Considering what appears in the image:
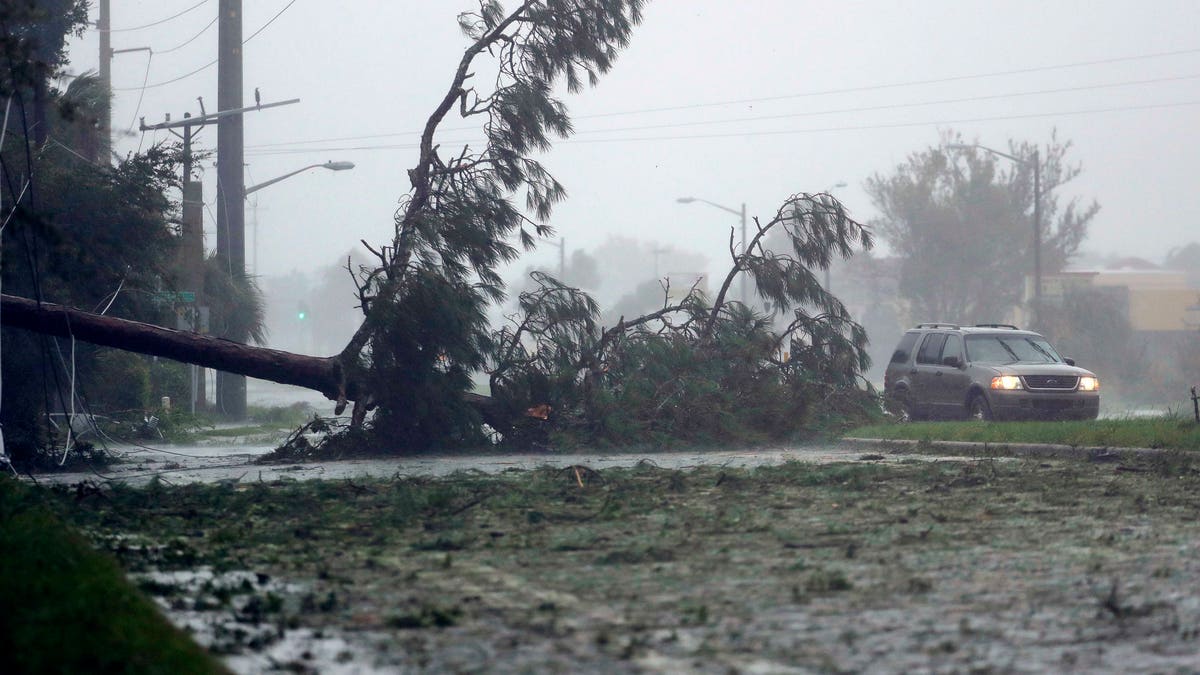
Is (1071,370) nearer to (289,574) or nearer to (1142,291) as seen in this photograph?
(289,574)

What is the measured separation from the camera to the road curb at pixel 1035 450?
47.3 feet

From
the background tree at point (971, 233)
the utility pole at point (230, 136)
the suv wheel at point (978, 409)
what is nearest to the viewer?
the suv wheel at point (978, 409)

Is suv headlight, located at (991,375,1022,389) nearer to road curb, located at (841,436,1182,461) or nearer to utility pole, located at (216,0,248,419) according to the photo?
road curb, located at (841,436,1182,461)

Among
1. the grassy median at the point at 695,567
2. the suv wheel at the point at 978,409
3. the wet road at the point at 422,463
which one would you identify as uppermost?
the suv wheel at the point at 978,409

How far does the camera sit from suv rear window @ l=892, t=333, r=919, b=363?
2314cm

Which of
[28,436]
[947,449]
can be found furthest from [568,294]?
[28,436]

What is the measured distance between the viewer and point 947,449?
16.4m

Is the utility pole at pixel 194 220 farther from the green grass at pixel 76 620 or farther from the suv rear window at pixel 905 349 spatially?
the green grass at pixel 76 620

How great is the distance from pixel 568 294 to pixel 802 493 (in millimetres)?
9448

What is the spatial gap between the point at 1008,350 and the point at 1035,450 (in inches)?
251

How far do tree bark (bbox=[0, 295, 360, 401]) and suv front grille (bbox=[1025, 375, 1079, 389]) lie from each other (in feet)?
32.2

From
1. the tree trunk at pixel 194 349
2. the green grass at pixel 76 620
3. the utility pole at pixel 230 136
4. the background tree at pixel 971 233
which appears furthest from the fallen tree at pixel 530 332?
the background tree at pixel 971 233

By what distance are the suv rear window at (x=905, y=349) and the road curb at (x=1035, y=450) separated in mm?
5768

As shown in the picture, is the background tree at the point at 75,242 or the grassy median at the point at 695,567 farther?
the background tree at the point at 75,242
